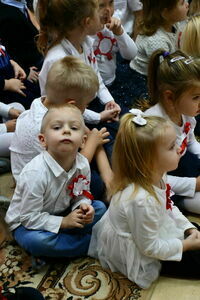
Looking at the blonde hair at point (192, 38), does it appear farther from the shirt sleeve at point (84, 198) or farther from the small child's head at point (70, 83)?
the shirt sleeve at point (84, 198)

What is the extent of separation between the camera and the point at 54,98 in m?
1.55

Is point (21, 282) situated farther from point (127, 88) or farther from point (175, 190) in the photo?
point (127, 88)

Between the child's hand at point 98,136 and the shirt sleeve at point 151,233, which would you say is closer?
the shirt sleeve at point 151,233

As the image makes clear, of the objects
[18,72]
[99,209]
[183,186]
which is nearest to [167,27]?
[18,72]

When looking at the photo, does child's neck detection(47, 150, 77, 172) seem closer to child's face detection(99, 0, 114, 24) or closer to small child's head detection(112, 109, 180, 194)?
small child's head detection(112, 109, 180, 194)

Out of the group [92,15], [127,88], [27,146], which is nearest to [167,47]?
[127,88]

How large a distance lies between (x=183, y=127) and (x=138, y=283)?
0.65 meters

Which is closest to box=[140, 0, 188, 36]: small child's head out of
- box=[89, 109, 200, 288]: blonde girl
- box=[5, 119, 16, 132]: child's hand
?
box=[5, 119, 16, 132]: child's hand

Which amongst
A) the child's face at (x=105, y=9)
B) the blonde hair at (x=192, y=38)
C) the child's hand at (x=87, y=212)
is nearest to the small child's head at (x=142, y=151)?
the child's hand at (x=87, y=212)

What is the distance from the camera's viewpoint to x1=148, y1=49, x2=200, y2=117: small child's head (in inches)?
61.8

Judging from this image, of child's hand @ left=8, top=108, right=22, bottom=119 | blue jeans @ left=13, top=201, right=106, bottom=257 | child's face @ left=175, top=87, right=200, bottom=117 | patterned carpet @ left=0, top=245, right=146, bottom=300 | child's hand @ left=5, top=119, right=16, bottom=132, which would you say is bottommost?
patterned carpet @ left=0, top=245, right=146, bottom=300

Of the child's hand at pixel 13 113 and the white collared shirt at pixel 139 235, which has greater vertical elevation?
the child's hand at pixel 13 113

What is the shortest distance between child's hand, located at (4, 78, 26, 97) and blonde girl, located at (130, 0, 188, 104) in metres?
0.64

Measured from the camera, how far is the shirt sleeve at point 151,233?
3.99 ft
